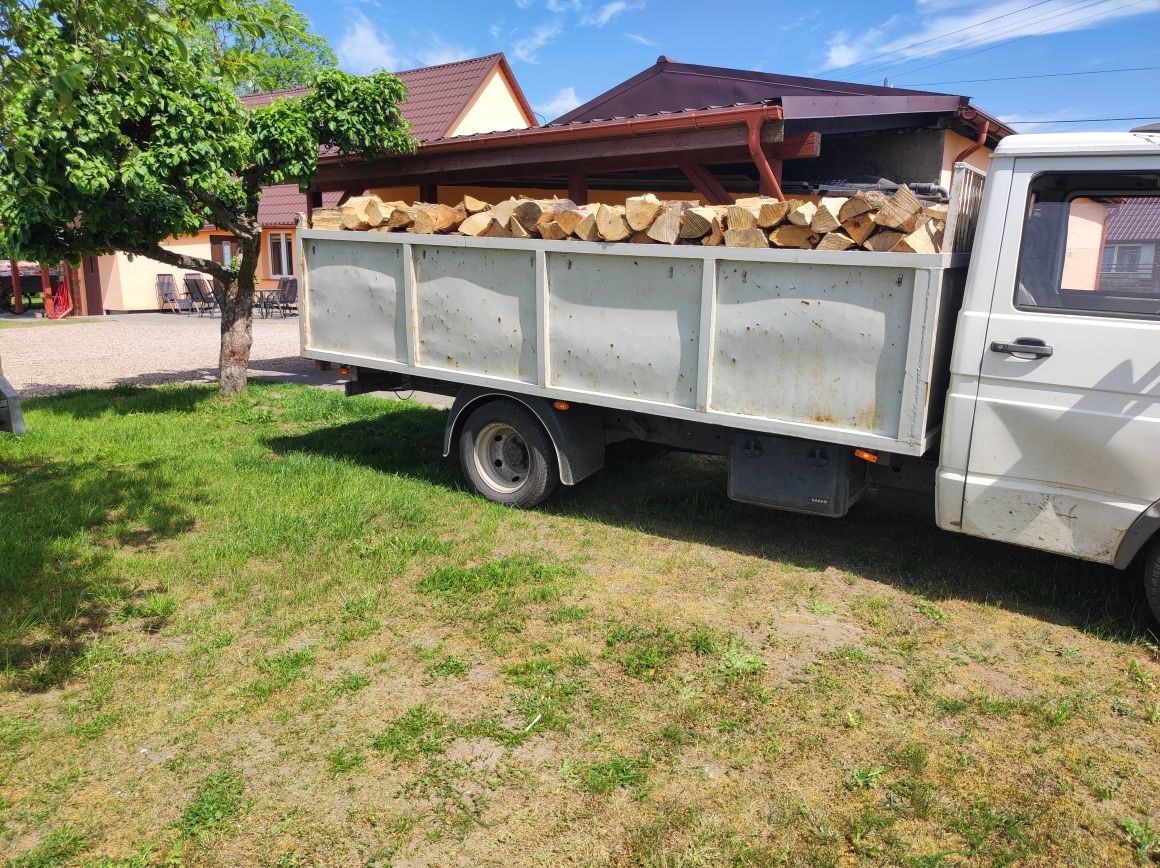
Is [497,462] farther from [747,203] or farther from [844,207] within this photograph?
[844,207]

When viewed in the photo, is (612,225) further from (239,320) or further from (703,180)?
(239,320)

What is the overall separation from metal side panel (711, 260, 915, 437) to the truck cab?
13.2 inches

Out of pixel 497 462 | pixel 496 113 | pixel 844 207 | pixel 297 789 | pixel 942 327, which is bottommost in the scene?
pixel 297 789

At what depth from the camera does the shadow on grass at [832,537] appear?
15.1 feet

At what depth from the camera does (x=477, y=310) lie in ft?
19.4

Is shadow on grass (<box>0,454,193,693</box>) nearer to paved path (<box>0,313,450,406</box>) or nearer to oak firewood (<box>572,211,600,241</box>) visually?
oak firewood (<box>572,211,600,241</box>)

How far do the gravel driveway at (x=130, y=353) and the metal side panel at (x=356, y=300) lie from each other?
569cm

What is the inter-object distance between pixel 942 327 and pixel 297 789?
3.64 m

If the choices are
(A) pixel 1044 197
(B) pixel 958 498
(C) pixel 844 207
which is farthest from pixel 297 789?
(A) pixel 1044 197

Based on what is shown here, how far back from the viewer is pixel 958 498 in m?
4.41

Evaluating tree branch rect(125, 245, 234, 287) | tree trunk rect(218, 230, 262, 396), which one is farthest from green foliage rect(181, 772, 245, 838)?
tree branch rect(125, 245, 234, 287)

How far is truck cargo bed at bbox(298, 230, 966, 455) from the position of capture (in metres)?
4.41

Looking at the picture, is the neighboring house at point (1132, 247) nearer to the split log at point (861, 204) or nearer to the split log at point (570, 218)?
the split log at point (861, 204)

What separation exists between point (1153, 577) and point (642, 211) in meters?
3.26
